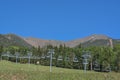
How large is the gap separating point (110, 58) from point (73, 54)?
75.3 ft

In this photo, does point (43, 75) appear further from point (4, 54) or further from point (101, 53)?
point (4, 54)

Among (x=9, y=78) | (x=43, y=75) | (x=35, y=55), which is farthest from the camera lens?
(x=35, y=55)

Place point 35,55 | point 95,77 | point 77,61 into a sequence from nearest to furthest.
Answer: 1. point 95,77
2. point 77,61
3. point 35,55

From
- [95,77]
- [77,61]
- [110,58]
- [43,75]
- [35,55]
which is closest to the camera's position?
[43,75]

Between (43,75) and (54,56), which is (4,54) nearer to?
(54,56)

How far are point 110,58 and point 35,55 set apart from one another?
51.6m

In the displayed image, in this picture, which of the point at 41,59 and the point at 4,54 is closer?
the point at 41,59

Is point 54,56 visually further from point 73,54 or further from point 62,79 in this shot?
point 62,79

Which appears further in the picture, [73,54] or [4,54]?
[4,54]

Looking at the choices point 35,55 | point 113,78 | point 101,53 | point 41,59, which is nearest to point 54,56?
point 41,59

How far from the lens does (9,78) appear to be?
35406 mm

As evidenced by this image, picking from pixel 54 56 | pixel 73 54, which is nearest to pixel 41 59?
pixel 54 56

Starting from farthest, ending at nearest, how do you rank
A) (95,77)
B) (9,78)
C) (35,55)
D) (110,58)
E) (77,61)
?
(35,55) → (77,61) → (110,58) → (95,77) → (9,78)

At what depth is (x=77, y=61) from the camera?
13438cm
